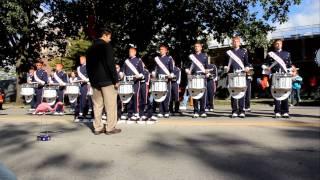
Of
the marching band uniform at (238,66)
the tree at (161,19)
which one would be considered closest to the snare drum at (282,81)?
the marching band uniform at (238,66)

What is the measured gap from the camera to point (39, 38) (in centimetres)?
3347

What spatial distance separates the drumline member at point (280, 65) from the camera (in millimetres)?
12688

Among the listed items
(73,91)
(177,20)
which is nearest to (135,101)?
(73,91)

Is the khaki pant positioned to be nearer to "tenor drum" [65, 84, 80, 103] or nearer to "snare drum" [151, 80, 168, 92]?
"snare drum" [151, 80, 168, 92]

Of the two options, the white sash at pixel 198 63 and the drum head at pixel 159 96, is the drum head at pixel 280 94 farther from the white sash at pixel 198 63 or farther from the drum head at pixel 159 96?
the drum head at pixel 159 96

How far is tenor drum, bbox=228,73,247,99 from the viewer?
41.9 feet

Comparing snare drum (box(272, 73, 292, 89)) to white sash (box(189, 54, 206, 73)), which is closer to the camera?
snare drum (box(272, 73, 292, 89))

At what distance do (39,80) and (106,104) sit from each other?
350 inches

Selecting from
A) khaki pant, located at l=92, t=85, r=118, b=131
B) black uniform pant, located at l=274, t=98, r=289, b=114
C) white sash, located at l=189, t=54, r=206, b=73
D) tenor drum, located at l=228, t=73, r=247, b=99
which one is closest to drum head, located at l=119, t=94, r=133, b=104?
white sash, located at l=189, t=54, r=206, b=73

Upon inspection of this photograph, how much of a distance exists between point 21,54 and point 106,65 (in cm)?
2506

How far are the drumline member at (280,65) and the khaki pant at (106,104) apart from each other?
4569 millimetres

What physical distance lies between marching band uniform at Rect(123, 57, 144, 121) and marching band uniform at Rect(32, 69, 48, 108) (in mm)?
6325

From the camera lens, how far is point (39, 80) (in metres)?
18.4

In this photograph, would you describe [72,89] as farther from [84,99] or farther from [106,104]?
[106,104]
